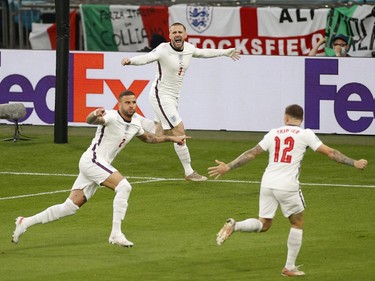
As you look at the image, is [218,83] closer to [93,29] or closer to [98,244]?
[93,29]

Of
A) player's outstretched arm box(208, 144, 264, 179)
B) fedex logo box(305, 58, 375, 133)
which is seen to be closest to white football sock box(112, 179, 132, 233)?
player's outstretched arm box(208, 144, 264, 179)

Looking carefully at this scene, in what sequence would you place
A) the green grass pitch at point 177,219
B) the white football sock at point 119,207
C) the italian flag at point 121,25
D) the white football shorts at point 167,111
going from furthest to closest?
the italian flag at point 121,25
the white football shorts at point 167,111
the white football sock at point 119,207
the green grass pitch at point 177,219

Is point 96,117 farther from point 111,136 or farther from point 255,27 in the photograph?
point 255,27

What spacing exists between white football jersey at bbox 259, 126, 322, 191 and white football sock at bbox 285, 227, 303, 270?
490 mm

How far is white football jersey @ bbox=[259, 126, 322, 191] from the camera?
13.4 metres

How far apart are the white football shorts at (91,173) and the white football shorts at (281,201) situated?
2.37 metres

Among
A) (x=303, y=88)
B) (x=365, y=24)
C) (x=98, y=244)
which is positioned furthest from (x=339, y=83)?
(x=98, y=244)

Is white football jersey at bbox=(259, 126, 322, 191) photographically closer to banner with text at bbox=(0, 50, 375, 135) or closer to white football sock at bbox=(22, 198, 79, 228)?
white football sock at bbox=(22, 198, 79, 228)

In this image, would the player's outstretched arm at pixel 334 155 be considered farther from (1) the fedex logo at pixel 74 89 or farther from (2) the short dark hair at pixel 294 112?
(1) the fedex logo at pixel 74 89

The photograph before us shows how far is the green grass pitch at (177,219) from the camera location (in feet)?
45.7

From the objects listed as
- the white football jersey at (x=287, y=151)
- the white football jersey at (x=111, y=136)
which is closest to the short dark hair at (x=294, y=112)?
the white football jersey at (x=287, y=151)

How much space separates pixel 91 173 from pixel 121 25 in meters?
16.0

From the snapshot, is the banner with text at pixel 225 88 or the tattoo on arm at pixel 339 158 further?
the banner with text at pixel 225 88

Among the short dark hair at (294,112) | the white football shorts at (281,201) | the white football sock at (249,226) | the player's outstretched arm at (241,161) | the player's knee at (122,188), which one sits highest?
the short dark hair at (294,112)
